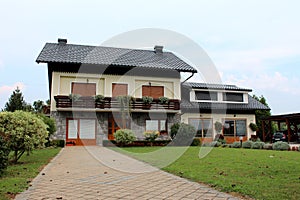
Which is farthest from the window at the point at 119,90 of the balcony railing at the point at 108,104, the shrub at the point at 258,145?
the shrub at the point at 258,145

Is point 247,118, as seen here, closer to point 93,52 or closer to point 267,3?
point 93,52

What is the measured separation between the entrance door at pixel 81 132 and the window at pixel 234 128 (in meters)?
10.9

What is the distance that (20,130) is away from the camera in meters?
7.87

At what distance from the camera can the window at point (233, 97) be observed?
2459cm

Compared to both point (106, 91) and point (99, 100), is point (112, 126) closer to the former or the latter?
point (99, 100)

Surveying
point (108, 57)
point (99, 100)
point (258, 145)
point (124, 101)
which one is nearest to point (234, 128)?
point (258, 145)

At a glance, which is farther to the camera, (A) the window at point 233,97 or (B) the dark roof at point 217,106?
(A) the window at point 233,97

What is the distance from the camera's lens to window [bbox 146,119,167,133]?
66.8 ft

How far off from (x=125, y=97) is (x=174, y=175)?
13316 millimetres

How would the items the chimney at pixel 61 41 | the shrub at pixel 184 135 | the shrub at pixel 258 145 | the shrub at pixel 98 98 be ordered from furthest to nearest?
the chimney at pixel 61 41
the shrub at pixel 98 98
the shrub at pixel 184 135
the shrub at pixel 258 145

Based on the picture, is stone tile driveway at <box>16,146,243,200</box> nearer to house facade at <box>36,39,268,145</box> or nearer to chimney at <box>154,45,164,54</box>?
house facade at <box>36,39,268,145</box>

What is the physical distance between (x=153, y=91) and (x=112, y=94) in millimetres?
3093

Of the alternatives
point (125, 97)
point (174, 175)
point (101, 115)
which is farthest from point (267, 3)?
point (101, 115)

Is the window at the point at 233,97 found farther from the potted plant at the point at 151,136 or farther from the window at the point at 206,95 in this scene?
the potted plant at the point at 151,136
